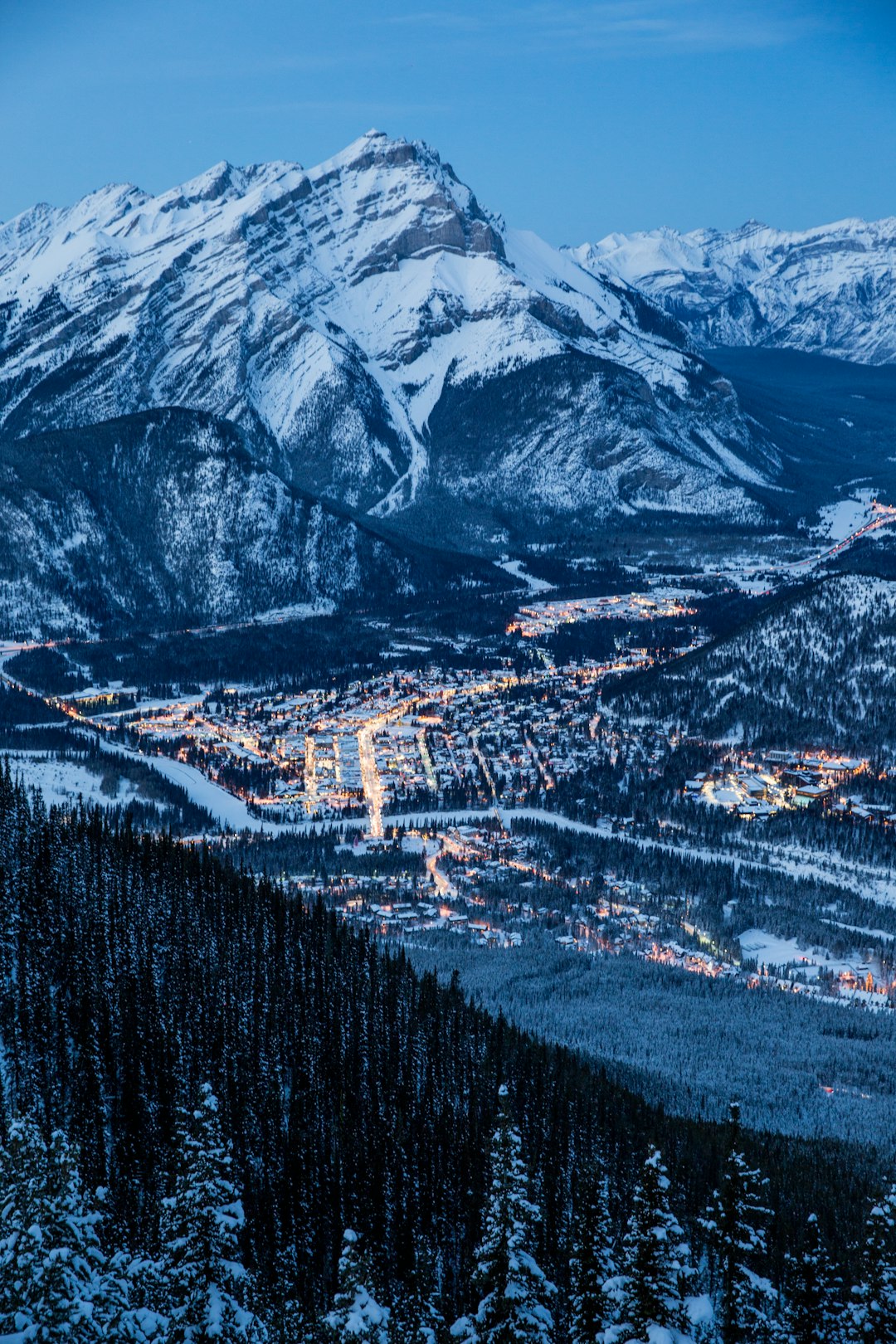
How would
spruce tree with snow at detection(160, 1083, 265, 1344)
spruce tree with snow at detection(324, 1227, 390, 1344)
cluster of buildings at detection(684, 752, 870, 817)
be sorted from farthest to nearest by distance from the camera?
cluster of buildings at detection(684, 752, 870, 817) → spruce tree with snow at detection(324, 1227, 390, 1344) → spruce tree with snow at detection(160, 1083, 265, 1344)

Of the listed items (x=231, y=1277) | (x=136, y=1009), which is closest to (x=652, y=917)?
(x=136, y=1009)

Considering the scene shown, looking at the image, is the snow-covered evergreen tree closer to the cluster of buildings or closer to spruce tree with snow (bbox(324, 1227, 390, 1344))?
spruce tree with snow (bbox(324, 1227, 390, 1344))

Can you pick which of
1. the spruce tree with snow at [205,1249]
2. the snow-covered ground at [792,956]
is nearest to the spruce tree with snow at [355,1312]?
the spruce tree with snow at [205,1249]

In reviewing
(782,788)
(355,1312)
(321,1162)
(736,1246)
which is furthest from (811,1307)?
(782,788)

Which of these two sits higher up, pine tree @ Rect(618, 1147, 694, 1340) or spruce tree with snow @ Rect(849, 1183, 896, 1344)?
pine tree @ Rect(618, 1147, 694, 1340)

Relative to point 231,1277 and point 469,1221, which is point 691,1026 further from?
point 231,1277

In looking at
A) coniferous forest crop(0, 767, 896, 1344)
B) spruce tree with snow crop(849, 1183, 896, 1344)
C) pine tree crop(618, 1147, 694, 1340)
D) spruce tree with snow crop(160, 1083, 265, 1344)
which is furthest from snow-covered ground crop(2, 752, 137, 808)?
pine tree crop(618, 1147, 694, 1340)
